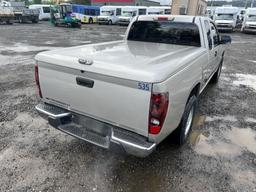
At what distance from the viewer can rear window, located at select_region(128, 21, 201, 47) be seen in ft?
13.9

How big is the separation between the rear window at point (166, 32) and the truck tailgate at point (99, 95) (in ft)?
8.11

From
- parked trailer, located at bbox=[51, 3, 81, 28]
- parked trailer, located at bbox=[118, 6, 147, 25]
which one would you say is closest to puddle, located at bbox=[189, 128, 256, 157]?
parked trailer, located at bbox=[51, 3, 81, 28]

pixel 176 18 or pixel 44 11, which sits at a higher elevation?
pixel 176 18

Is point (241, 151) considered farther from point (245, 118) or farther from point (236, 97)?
point (236, 97)

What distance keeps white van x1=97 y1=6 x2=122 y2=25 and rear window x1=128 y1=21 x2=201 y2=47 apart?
3015 centimetres

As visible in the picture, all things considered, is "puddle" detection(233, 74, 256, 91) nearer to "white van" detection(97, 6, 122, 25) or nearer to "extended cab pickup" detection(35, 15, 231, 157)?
"extended cab pickup" detection(35, 15, 231, 157)

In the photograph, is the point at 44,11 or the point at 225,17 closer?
the point at 225,17

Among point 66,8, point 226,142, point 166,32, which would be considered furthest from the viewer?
point 66,8

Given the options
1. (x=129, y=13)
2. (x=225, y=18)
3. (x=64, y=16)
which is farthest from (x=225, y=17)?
(x=64, y=16)

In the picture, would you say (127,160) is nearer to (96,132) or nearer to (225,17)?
(96,132)

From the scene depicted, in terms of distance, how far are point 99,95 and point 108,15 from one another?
3316 centimetres

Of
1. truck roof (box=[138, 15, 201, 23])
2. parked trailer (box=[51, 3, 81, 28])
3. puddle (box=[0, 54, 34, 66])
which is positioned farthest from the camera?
parked trailer (box=[51, 3, 81, 28])

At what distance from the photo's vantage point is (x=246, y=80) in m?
7.27

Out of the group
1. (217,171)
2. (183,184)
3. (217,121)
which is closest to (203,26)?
(217,121)
